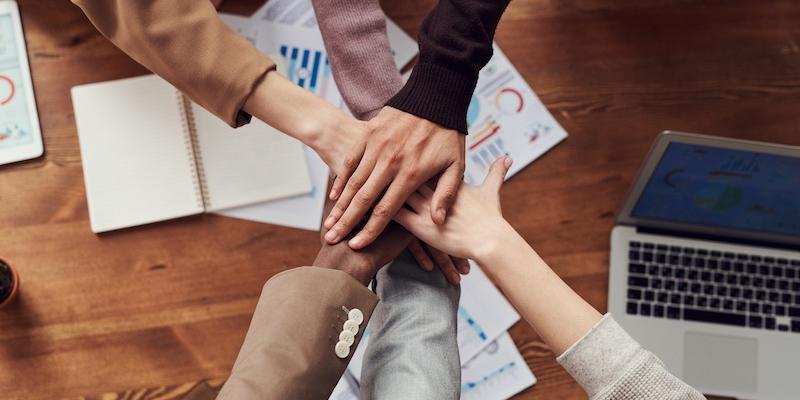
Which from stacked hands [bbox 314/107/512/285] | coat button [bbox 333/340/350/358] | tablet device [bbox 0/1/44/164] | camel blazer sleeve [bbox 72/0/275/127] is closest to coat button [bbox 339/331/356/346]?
coat button [bbox 333/340/350/358]

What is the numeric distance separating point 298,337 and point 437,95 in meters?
0.36

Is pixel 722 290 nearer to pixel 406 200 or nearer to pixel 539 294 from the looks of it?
pixel 539 294

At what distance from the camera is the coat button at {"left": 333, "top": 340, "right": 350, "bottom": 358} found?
33.6 inches

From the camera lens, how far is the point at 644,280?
3.65 ft

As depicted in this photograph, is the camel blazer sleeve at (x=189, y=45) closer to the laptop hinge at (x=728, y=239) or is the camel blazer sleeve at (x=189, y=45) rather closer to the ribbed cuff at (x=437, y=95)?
the ribbed cuff at (x=437, y=95)

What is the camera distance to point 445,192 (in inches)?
39.4

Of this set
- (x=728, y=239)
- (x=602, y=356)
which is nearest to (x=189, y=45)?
(x=602, y=356)

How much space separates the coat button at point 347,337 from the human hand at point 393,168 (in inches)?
5.9

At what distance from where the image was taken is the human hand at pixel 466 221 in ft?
3.27

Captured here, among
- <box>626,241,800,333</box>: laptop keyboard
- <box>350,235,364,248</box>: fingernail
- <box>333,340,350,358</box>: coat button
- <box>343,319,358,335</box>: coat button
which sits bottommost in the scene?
<box>626,241,800,333</box>: laptop keyboard

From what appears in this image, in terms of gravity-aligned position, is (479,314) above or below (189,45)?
below

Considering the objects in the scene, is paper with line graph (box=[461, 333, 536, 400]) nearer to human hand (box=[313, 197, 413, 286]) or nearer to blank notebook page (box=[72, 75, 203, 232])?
human hand (box=[313, 197, 413, 286])

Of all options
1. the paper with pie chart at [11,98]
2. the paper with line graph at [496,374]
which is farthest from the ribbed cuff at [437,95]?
the paper with pie chart at [11,98]

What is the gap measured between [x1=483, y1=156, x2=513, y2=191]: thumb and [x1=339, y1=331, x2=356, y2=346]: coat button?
0.97 feet
